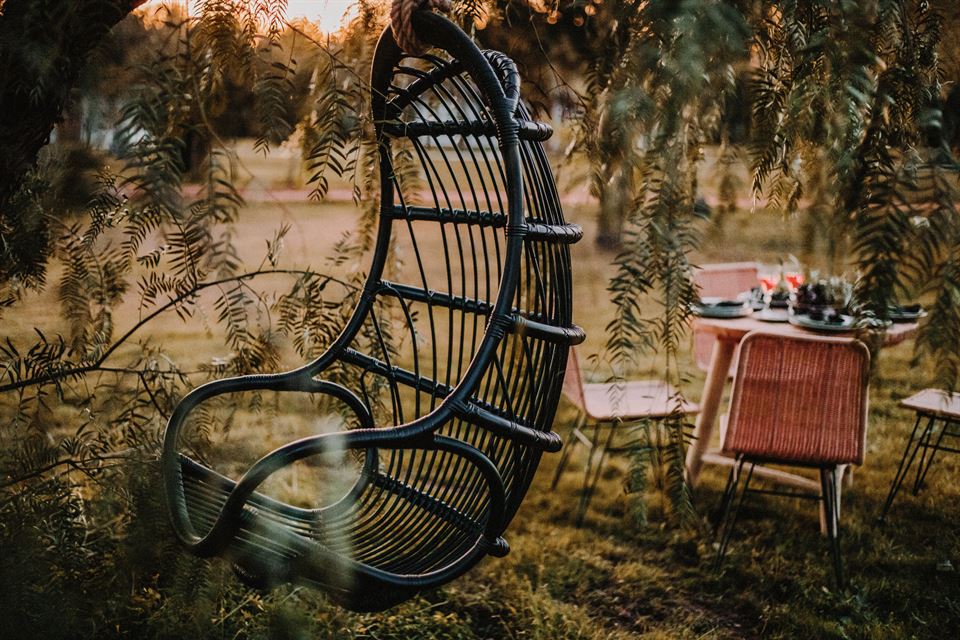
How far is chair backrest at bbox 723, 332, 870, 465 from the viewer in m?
2.71

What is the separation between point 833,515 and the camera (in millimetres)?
2908

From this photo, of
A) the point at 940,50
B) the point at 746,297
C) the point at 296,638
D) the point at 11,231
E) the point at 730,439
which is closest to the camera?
the point at 940,50

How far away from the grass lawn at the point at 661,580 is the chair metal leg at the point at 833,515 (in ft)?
0.21

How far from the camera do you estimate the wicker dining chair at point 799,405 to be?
271 centimetres

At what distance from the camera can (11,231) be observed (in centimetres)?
161

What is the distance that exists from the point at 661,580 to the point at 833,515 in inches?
24.4

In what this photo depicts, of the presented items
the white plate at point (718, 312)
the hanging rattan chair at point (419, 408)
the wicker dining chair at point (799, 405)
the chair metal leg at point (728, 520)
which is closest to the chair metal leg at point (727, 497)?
the chair metal leg at point (728, 520)

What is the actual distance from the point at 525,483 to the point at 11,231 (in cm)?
106

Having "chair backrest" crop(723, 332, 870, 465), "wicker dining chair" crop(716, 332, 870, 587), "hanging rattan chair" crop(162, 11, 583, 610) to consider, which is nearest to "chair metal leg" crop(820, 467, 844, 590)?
"wicker dining chair" crop(716, 332, 870, 587)

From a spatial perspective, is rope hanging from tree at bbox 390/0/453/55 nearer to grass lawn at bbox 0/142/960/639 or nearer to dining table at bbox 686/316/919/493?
grass lawn at bbox 0/142/960/639

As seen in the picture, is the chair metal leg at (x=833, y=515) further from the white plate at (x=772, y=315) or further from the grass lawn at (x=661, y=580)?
the white plate at (x=772, y=315)

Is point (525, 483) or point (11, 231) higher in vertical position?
point (11, 231)

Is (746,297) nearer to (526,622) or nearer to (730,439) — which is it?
(730,439)

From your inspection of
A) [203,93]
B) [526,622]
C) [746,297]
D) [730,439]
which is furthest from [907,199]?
[746,297]
